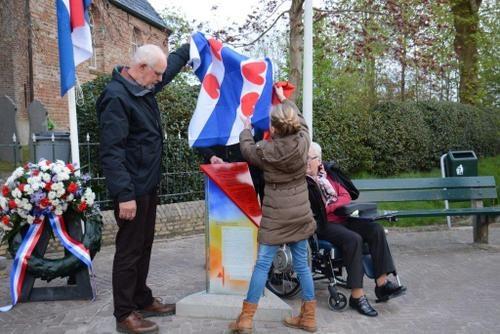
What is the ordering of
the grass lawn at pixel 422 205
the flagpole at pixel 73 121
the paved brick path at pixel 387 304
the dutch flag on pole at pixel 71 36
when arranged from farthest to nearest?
the grass lawn at pixel 422 205 < the flagpole at pixel 73 121 < the dutch flag on pole at pixel 71 36 < the paved brick path at pixel 387 304

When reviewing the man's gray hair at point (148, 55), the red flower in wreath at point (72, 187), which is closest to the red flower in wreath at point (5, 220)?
the red flower in wreath at point (72, 187)

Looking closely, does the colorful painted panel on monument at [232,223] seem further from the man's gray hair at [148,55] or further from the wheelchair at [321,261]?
the man's gray hair at [148,55]

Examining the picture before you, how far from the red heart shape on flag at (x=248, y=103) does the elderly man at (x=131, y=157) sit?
79 cm

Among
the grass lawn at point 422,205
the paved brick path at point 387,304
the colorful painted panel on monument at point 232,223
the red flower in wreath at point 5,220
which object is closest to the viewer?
the paved brick path at point 387,304

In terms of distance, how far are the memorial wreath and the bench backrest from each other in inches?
142

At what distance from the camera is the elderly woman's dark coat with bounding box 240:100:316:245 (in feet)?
12.2

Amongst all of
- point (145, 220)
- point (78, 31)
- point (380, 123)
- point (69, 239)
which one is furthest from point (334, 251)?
point (380, 123)

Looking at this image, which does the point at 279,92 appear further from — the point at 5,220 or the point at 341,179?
the point at 5,220

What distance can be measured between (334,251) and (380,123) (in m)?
9.29

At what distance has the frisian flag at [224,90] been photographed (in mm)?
4398

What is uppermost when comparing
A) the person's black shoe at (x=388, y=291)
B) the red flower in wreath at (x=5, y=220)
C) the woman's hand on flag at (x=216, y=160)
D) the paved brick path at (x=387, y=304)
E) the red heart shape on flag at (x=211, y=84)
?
the red heart shape on flag at (x=211, y=84)

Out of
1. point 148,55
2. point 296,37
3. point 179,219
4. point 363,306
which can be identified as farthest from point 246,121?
point 296,37

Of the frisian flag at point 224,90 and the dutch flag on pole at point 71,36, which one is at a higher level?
the dutch flag on pole at point 71,36

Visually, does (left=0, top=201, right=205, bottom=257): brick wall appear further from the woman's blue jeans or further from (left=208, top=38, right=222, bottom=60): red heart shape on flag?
the woman's blue jeans
